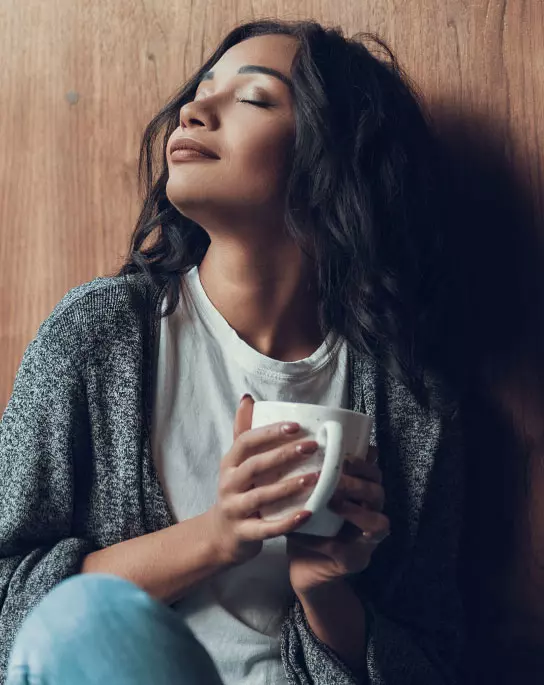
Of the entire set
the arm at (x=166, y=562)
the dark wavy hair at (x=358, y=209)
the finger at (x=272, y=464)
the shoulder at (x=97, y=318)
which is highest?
the dark wavy hair at (x=358, y=209)

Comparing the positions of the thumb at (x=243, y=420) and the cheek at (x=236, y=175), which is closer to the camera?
the thumb at (x=243, y=420)

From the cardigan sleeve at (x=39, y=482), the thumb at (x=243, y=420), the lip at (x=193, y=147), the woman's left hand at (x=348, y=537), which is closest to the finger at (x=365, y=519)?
the woman's left hand at (x=348, y=537)

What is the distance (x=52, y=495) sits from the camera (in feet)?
2.99

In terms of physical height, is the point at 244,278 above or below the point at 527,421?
above

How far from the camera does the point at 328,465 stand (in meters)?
0.68

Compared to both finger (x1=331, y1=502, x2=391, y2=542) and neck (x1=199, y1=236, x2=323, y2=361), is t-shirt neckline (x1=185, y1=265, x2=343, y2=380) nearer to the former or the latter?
neck (x1=199, y1=236, x2=323, y2=361)

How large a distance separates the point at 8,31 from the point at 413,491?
879 mm

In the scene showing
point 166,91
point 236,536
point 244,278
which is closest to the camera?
point 236,536

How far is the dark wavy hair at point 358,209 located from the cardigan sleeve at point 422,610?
0.12 metres

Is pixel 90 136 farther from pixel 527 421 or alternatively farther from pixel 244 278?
pixel 527 421

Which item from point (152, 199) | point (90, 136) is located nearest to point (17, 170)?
point (90, 136)

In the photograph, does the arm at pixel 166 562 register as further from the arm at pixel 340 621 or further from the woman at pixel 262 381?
the arm at pixel 340 621

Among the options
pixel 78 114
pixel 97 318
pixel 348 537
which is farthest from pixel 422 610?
pixel 78 114

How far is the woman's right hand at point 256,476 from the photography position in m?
0.70
